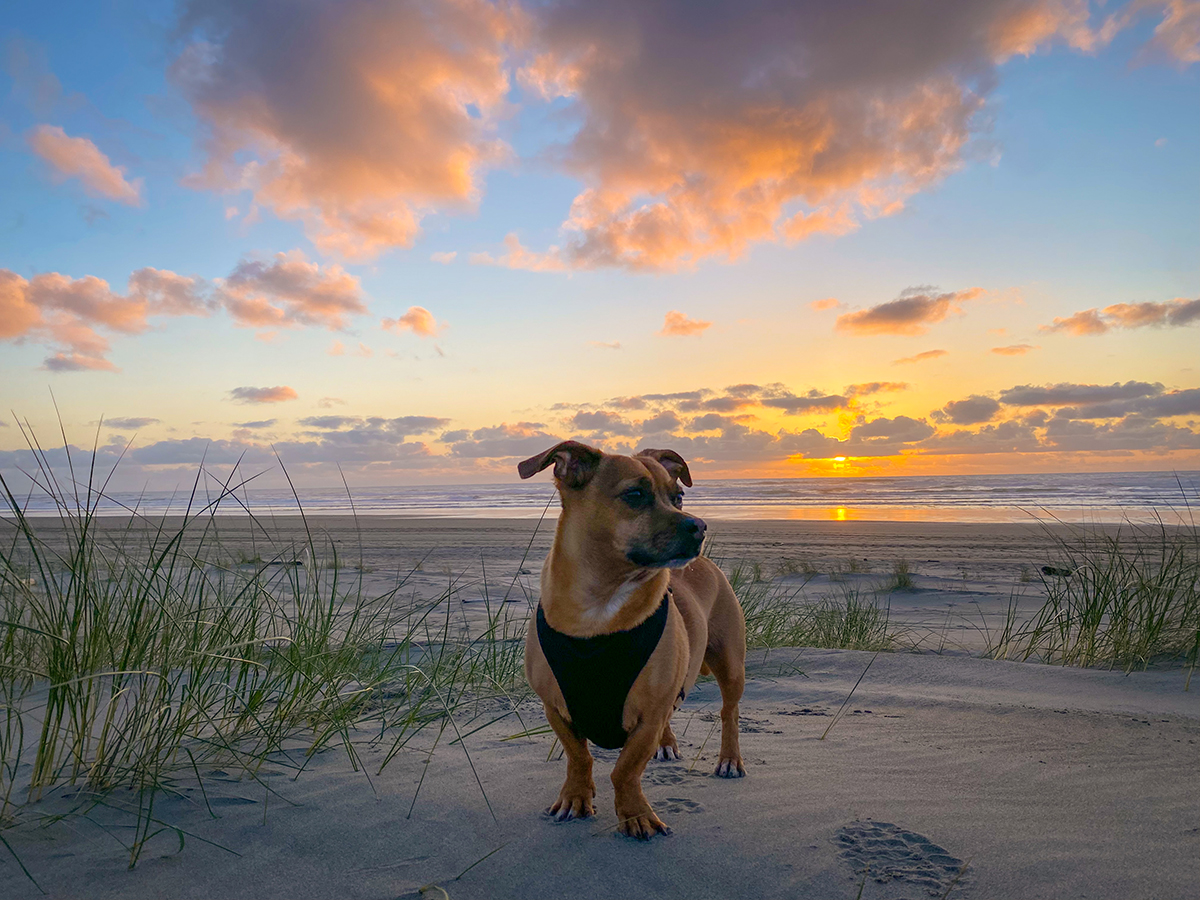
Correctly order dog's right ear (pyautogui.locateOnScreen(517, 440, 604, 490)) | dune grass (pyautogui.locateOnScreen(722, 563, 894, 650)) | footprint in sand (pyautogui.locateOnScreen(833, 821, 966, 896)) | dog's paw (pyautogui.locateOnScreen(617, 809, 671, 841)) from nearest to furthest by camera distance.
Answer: footprint in sand (pyautogui.locateOnScreen(833, 821, 966, 896)) → dog's paw (pyautogui.locateOnScreen(617, 809, 671, 841)) → dog's right ear (pyautogui.locateOnScreen(517, 440, 604, 490)) → dune grass (pyautogui.locateOnScreen(722, 563, 894, 650))

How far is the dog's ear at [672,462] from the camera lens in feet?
12.6

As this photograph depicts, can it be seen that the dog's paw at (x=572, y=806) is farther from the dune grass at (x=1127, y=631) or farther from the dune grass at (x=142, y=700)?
the dune grass at (x=1127, y=631)

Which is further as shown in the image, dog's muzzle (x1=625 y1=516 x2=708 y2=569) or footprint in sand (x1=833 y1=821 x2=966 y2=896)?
dog's muzzle (x1=625 y1=516 x2=708 y2=569)

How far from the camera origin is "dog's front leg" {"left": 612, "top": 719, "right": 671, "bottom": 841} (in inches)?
110

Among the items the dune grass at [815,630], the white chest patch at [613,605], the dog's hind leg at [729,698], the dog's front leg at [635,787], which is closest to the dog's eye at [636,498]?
the white chest patch at [613,605]

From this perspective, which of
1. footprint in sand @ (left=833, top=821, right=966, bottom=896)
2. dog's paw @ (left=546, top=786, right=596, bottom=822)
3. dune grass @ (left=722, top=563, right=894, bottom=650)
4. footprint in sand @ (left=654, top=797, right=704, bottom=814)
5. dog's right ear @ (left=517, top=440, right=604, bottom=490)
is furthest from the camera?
dune grass @ (left=722, top=563, right=894, bottom=650)

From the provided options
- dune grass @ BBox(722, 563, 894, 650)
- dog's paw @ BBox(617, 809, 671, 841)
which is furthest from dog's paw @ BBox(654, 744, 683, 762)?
dune grass @ BBox(722, 563, 894, 650)

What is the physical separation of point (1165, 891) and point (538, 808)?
2.22m

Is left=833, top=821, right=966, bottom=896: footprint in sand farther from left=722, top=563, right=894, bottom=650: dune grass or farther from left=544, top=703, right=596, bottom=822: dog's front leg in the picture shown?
left=722, top=563, right=894, bottom=650: dune grass

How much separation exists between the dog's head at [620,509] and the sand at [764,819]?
1.09 metres

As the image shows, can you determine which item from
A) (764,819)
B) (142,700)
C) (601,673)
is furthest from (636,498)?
(142,700)

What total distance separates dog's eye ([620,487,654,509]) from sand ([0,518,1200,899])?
129cm

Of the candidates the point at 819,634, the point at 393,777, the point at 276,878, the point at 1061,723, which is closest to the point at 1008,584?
the point at 819,634

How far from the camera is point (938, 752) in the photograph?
369 cm
